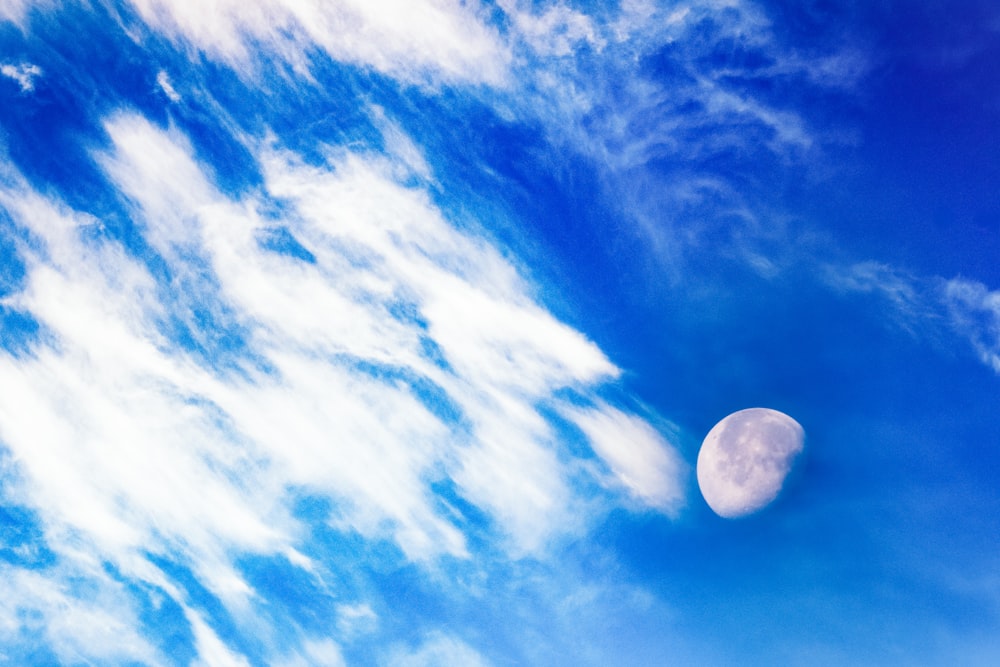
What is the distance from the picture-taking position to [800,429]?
40.9 m

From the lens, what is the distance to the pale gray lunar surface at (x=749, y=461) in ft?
130

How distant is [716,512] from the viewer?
41.6 meters

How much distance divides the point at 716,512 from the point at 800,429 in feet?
28.8

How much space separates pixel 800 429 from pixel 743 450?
448 cm

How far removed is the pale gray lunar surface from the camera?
39656mm

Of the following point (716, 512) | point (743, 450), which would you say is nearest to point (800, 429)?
point (743, 450)

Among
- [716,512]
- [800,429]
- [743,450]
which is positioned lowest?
[716,512]

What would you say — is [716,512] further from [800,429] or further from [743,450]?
[800,429]

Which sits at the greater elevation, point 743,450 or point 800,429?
point 800,429

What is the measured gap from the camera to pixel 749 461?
133 feet

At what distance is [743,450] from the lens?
1615 inches

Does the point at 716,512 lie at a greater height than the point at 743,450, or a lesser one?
lesser
